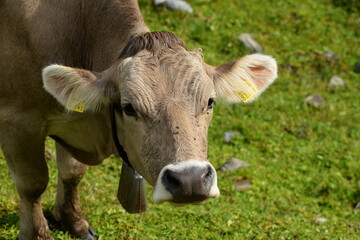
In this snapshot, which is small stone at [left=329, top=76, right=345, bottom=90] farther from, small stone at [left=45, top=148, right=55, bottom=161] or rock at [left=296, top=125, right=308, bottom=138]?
small stone at [left=45, top=148, right=55, bottom=161]

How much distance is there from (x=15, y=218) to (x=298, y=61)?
6.37 metres

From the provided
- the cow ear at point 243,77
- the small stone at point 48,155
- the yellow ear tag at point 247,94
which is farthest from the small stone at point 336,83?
the yellow ear tag at point 247,94

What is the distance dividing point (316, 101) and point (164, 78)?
6222 millimetres

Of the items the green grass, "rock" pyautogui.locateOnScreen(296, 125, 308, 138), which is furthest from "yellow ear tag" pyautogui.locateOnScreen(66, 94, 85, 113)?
"rock" pyautogui.locateOnScreen(296, 125, 308, 138)

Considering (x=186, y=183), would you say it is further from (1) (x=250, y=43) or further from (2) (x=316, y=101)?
(1) (x=250, y=43)

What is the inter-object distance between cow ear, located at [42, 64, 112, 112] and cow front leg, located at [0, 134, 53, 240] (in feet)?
2.73

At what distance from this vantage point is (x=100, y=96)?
4750 mm

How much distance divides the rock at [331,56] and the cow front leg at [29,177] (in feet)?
22.4

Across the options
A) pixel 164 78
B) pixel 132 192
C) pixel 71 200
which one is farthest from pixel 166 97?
pixel 71 200

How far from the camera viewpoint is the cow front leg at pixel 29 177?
5516 mm

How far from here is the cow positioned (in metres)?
4.22

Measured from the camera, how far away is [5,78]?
537 cm

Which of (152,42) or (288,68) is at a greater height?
(152,42)

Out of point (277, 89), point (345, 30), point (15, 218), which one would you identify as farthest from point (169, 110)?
point (345, 30)
